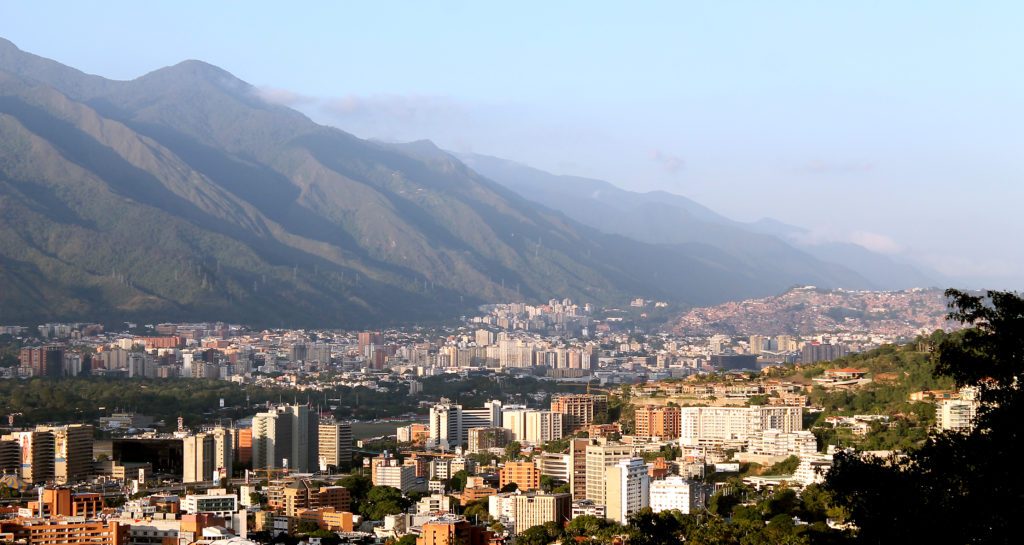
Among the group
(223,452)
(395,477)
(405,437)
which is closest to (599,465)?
(395,477)

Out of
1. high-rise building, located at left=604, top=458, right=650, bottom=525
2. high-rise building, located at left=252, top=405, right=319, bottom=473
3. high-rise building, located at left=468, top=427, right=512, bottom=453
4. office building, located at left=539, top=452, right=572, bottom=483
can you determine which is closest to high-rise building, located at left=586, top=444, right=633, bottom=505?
high-rise building, located at left=604, top=458, right=650, bottom=525

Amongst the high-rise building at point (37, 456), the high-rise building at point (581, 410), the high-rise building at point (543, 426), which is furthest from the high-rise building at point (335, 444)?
the high-rise building at point (581, 410)

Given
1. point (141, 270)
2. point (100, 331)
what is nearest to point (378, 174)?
point (141, 270)

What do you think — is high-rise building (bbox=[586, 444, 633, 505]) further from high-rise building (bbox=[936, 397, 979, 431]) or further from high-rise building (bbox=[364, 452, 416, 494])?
high-rise building (bbox=[936, 397, 979, 431])

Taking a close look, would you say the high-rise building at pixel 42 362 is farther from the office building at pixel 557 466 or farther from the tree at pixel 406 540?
the tree at pixel 406 540

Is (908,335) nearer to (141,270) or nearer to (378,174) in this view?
(141,270)
